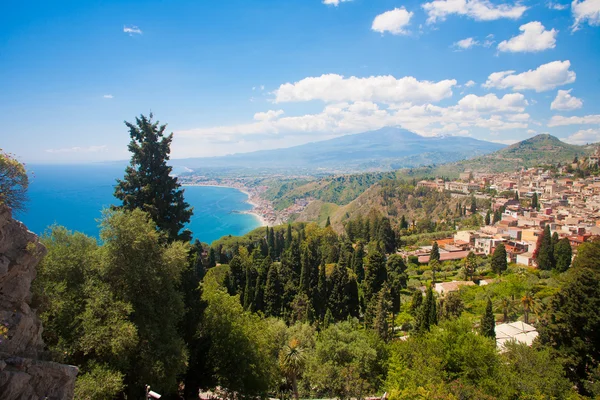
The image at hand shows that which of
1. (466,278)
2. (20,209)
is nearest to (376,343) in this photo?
(20,209)

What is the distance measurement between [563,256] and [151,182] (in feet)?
138

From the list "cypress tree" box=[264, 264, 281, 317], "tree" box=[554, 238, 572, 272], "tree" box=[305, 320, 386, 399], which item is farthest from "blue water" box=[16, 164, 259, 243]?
"tree" box=[554, 238, 572, 272]

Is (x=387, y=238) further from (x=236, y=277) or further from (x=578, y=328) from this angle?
(x=578, y=328)

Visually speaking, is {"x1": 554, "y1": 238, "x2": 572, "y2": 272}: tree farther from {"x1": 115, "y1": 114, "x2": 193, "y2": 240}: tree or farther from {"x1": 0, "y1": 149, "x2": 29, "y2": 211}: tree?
{"x1": 0, "y1": 149, "x2": 29, "y2": 211}: tree

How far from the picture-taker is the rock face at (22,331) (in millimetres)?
6879

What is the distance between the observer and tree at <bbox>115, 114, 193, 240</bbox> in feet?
45.6

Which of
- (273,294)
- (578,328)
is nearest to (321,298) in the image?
(273,294)

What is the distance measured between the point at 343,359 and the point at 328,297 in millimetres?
12879

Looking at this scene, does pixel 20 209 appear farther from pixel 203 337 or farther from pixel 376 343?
pixel 376 343

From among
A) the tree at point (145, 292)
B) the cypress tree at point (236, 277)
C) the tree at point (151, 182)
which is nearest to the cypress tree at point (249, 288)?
the cypress tree at point (236, 277)

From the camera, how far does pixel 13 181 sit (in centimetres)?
862

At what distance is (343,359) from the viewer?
51.8 ft

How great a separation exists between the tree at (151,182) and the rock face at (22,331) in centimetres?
586

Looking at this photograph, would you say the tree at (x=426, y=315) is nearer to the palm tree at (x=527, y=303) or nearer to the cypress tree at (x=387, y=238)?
the palm tree at (x=527, y=303)
